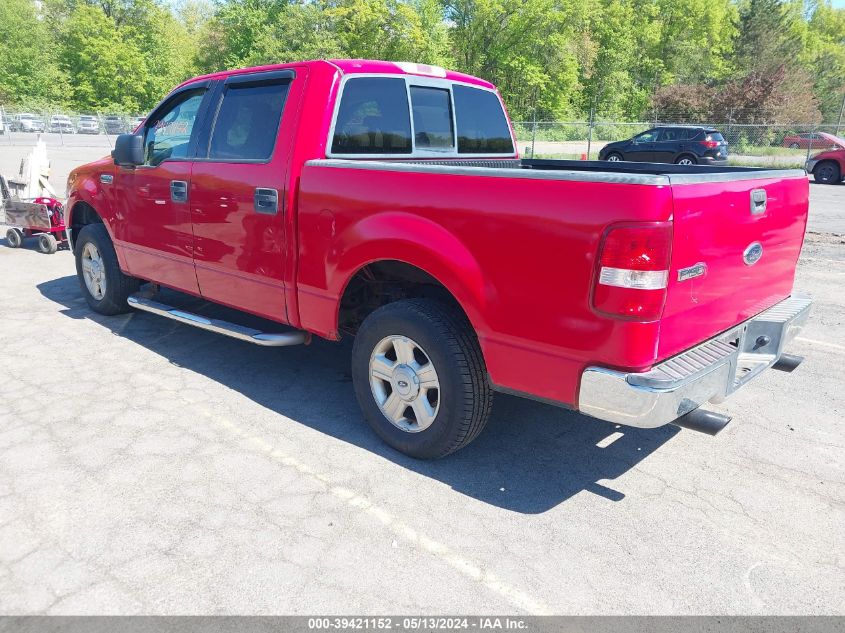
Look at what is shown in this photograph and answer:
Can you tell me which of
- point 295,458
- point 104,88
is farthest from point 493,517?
point 104,88

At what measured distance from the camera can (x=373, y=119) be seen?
13.3 feet

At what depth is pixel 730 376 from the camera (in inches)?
117

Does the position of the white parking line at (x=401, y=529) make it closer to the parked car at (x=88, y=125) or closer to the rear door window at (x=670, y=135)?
the rear door window at (x=670, y=135)

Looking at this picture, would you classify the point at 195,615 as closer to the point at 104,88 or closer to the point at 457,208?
the point at 457,208

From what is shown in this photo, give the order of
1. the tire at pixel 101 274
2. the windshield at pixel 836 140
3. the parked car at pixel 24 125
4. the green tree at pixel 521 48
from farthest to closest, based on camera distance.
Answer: the green tree at pixel 521 48 < the parked car at pixel 24 125 < the windshield at pixel 836 140 < the tire at pixel 101 274

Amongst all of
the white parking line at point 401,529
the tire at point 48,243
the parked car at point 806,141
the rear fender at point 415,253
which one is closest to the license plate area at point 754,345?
the rear fender at point 415,253

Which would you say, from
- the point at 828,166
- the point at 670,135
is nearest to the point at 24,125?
the point at 670,135

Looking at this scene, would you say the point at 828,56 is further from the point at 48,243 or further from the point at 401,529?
the point at 401,529

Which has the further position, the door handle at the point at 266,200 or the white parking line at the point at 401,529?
the door handle at the point at 266,200

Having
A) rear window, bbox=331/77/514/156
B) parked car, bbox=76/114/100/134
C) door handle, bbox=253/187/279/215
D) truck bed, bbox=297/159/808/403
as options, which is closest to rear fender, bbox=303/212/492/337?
truck bed, bbox=297/159/808/403

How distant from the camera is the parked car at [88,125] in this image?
45.4 meters

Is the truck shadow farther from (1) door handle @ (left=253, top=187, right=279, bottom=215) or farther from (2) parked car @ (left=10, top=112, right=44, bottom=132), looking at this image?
(2) parked car @ (left=10, top=112, right=44, bottom=132)

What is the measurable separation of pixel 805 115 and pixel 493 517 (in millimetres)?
52687

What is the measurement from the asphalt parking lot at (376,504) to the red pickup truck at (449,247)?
46 cm
